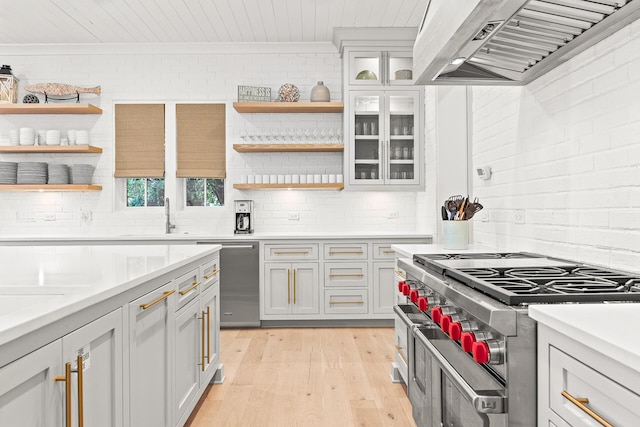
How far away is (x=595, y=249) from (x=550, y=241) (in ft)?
1.13

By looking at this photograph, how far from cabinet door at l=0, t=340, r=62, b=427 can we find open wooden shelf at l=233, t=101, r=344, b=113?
389cm

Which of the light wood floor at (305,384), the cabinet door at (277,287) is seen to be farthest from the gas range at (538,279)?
the cabinet door at (277,287)

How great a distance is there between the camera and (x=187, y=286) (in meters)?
2.37

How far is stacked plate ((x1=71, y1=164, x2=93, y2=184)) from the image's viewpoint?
4.89 m

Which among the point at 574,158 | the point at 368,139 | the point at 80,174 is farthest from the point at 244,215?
the point at 574,158

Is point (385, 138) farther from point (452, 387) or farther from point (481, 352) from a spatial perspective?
point (481, 352)

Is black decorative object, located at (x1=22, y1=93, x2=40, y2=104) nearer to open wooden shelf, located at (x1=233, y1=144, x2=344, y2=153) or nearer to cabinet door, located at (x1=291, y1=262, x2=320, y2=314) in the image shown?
open wooden shelf, located at (x1=233, y1=144, x2=344, y2=153)

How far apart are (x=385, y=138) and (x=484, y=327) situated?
12.0 ft

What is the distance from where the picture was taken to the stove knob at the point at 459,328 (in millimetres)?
1384

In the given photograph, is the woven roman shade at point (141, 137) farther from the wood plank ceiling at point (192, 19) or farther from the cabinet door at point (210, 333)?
the cabinet door at point (210, 333)

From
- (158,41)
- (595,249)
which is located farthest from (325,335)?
(158,41)

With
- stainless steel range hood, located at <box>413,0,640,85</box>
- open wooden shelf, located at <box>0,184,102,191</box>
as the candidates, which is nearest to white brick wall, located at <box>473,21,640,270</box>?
stainless steel range hood, located at <box>413,0,640,85</box>

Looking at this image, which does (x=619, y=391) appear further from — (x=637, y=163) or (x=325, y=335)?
(x=325, y=335)

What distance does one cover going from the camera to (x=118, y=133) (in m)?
5.09
